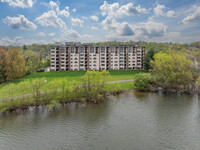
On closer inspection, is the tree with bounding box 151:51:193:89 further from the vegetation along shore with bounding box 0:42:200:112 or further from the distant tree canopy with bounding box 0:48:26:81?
the distant tree canopy with bounding box 0:48:26:81

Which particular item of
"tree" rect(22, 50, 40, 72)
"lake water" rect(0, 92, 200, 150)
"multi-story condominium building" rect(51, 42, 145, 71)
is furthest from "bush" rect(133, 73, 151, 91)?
"tree" rect(22, 50, 40, 72)

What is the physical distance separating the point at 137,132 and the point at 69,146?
11.6 meters

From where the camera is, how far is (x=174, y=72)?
6138 centimetres

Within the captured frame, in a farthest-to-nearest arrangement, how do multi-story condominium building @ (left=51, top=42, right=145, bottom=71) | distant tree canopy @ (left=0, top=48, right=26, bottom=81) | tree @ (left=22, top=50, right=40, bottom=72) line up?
tree @ (left=22, top=50, right=40, bottom=72) < multi-story condominium building @ (left=51, top=42, right=145, bottom=71) < distant tree canopy @ (left=0, top=48, right=26, bottom=81)

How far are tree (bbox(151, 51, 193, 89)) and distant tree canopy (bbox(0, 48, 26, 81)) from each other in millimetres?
54121

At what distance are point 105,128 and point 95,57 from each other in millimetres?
73139

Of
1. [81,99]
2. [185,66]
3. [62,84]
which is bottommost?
[81,99]

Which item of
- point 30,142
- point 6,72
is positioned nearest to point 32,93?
point 30,142

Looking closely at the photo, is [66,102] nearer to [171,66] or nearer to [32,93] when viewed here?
[32,93]

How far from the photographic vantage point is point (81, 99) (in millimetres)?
46188

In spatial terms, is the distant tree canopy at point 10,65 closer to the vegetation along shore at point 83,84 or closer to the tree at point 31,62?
the vegetation along shore at point 83,84

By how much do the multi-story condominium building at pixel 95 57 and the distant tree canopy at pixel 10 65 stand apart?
95.8 ft

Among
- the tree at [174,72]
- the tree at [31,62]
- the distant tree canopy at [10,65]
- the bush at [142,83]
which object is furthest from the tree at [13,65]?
the tree at [174,72]

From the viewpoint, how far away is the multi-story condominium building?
97.9 m
